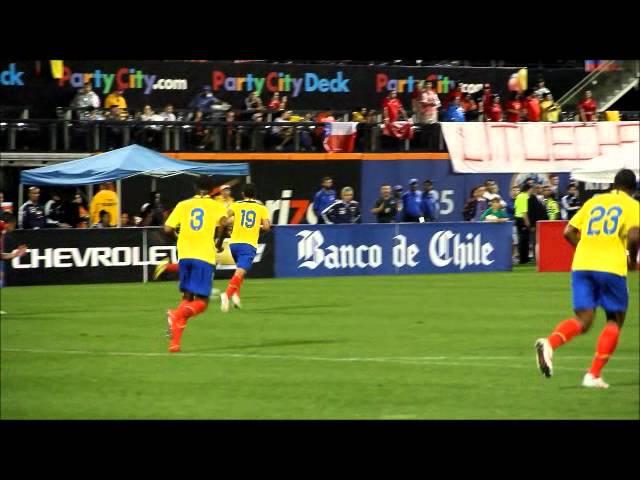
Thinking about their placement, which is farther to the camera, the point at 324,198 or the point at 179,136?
the point at 179,136

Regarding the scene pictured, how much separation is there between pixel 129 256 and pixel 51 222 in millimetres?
1747

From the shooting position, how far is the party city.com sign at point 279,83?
35.9m

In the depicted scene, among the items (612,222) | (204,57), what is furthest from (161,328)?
(204,57)

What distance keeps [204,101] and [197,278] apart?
17418mm

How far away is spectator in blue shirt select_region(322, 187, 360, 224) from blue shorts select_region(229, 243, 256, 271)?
8761 mm

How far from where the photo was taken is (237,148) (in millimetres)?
34469

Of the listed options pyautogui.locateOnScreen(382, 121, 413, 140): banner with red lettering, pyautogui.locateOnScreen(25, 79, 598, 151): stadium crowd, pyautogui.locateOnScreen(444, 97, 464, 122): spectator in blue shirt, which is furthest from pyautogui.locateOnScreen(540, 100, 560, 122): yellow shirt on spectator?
pyautogui.locateOnScreen(382, 121, 413, 140): banner with red lettering

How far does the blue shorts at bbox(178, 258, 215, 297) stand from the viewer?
57.2ft

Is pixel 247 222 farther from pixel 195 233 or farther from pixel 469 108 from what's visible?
pixel 469 108

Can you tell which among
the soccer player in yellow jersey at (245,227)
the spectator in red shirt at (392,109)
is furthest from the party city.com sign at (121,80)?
the soccer player in yellow jersey at (245,227)

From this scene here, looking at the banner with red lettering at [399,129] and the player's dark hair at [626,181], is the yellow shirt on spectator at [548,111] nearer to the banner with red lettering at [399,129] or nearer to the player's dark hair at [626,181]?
the banner with red lettering at [399,129]

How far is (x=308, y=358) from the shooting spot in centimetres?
1705

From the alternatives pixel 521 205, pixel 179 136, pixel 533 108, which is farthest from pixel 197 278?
pixel 533 108

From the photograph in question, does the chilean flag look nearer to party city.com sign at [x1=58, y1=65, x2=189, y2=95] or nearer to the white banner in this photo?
the white banner
